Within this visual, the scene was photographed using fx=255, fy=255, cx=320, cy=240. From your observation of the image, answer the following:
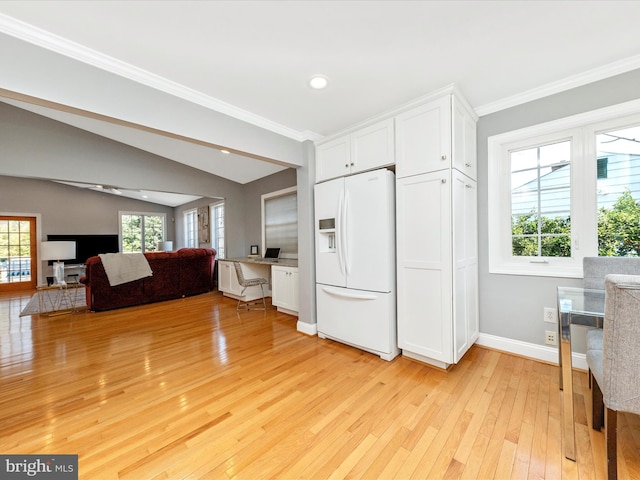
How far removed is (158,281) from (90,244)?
179 inches

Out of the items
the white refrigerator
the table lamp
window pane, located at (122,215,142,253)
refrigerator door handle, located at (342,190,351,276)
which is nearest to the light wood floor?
the white refrigerator

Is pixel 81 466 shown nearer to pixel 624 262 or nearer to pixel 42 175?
pixel 624 262

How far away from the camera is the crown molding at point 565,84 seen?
1.89 metres

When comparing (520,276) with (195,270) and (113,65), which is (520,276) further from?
(195,270)

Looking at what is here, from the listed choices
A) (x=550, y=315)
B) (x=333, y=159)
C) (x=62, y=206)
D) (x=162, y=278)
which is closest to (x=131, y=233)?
(x=62, y=206)

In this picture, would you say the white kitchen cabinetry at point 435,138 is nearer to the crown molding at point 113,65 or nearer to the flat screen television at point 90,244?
the crown molding at point 113,65

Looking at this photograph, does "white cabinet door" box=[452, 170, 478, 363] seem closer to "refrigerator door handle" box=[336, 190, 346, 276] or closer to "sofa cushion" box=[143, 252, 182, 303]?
"refrigerator door handle" box=[336, 190, 346, 276]

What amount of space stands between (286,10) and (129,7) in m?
0.87

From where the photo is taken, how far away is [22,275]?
655 centimetres

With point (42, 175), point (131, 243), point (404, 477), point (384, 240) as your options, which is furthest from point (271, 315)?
point (131, 243)

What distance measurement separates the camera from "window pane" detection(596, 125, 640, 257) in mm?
1963

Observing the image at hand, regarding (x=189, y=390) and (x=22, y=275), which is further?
(x=22, y=275)

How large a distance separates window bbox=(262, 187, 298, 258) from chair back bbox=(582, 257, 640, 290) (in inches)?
147

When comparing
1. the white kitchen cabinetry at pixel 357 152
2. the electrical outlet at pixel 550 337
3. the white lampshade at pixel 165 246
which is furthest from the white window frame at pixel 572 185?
the white lampshade at pixel 165 246
